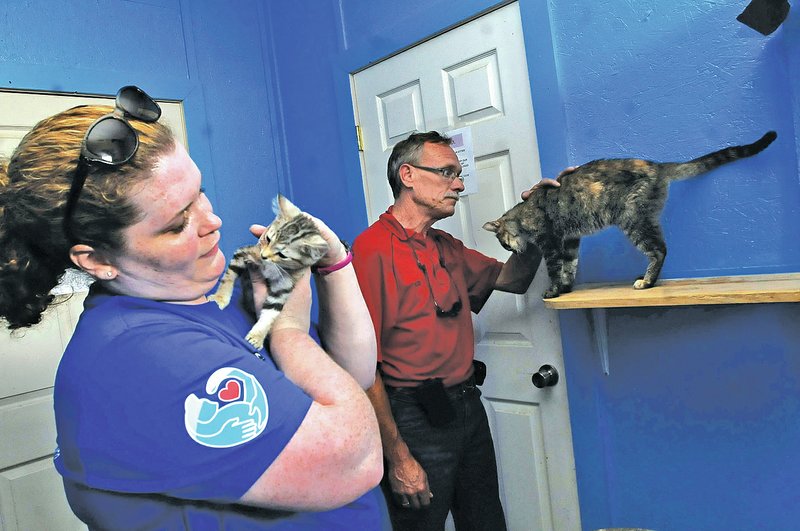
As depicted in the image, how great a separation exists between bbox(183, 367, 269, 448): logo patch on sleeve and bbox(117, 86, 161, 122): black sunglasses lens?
0.39 metres

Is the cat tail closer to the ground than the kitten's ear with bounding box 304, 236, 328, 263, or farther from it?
farther from it

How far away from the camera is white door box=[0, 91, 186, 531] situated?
Answer: 1.96 metres

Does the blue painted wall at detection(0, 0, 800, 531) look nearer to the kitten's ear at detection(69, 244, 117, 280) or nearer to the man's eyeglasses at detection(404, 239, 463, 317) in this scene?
the man's eyeglasses at detection(404, 239, 463, 317)

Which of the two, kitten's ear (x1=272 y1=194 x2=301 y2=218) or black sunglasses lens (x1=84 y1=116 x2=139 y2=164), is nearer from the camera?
black sunglasses lens (x1=84 y1=116 x2=139 y2=164)

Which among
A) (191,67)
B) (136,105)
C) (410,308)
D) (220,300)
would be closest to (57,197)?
(136,105)

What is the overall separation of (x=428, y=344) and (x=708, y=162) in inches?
36.7

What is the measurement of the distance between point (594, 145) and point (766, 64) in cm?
48

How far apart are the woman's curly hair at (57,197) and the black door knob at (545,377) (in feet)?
4.87

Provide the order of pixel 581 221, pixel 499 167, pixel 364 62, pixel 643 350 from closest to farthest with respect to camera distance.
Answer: pixel 581 221, pixel 643 350, pixel 499 167, pixel 364 62

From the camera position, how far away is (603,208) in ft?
5.21

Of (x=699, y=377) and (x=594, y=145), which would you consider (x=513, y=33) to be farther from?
(x=699, y=377)

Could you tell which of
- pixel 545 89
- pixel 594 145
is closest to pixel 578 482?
pixel 594 145

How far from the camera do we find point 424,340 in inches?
69.8

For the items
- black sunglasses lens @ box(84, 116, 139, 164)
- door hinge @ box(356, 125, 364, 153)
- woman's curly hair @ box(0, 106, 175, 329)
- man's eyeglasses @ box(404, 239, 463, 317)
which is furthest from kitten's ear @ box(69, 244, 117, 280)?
door hinge @ box(356, 125, 364, 153)
